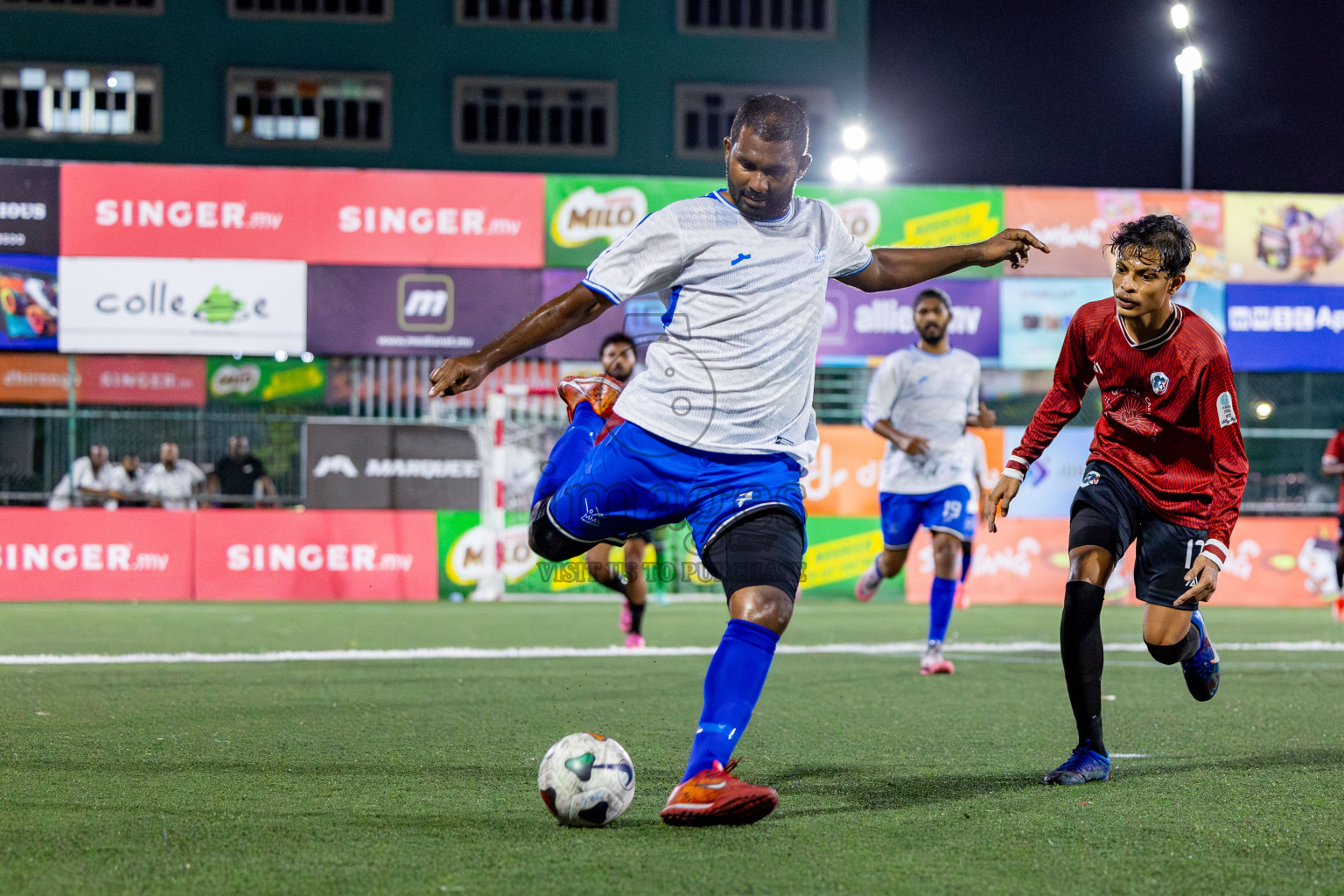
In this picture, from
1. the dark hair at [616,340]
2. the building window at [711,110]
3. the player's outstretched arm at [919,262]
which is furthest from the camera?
the building window at [711,110]

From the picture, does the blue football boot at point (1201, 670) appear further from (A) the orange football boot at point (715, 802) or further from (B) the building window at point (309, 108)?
(B) the building window at point (309, 108)

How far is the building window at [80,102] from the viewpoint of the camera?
32.8 m

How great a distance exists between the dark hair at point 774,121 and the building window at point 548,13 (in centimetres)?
3083

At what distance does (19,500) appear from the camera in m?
17.4

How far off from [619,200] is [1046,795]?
14850 mm

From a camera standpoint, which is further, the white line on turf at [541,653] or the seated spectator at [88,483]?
the seated spectator at [88,483]

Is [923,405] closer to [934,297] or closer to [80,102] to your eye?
[934,297]

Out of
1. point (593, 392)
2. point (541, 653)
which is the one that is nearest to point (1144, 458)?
point (593, 392)

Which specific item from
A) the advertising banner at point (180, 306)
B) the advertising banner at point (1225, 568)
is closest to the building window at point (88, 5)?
the advertising banner at point (180, 306)

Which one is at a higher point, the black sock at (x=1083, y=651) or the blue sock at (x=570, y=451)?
the blue sock at (x=570, y=451)

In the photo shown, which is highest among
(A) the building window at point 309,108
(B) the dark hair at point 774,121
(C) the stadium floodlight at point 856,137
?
(A) the building window at point 309,108

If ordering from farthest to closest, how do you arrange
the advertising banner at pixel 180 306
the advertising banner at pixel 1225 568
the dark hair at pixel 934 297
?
the advertising banner at pixel 1225 568 → the advertising banner at pixel 180 306 → the dark hair at pixel 934 297

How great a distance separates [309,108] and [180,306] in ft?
54.4

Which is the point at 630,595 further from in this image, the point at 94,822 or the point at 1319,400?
the point at 1319,400
